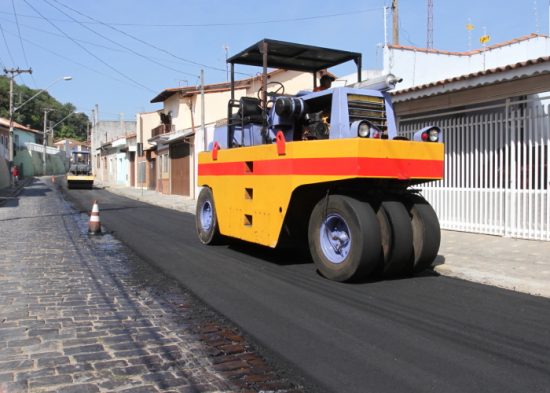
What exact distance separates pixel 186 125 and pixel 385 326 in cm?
2984

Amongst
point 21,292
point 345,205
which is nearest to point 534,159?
point 345,205

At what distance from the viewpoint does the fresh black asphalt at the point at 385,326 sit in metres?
3.79

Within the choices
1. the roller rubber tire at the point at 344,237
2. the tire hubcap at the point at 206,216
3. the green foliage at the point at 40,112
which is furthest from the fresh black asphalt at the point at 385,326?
the green foliage at the point at 40,112

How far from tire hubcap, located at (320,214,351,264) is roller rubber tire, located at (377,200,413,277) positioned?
48 cm

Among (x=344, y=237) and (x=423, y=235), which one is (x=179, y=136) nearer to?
(x=344, y=237)

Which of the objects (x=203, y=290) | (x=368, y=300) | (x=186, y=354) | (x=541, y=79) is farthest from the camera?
(x=541, y=79)

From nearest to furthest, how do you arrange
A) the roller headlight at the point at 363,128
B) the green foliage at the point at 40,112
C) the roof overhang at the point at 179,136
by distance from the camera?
the roller headlight at the point at 363,128, the roof overhang at the point at 179,136, the green foliage at the point at 40,112

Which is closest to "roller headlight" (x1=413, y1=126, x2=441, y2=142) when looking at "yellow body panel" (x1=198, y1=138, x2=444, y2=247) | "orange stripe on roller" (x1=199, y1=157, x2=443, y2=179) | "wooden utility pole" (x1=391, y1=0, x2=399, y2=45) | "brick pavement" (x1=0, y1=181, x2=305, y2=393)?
"yellow body panel" (x1=198, y1=138, x2=444, y2=247)

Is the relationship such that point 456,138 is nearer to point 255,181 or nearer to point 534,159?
point 534,159

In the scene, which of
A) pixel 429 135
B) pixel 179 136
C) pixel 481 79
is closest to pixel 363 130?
pixel 429 135

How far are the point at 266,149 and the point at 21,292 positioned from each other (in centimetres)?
379

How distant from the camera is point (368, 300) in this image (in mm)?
5926

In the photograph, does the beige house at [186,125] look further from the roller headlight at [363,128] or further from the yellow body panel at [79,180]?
the roller headlight at [363,128]

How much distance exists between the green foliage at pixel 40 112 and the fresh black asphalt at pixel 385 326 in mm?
59367
